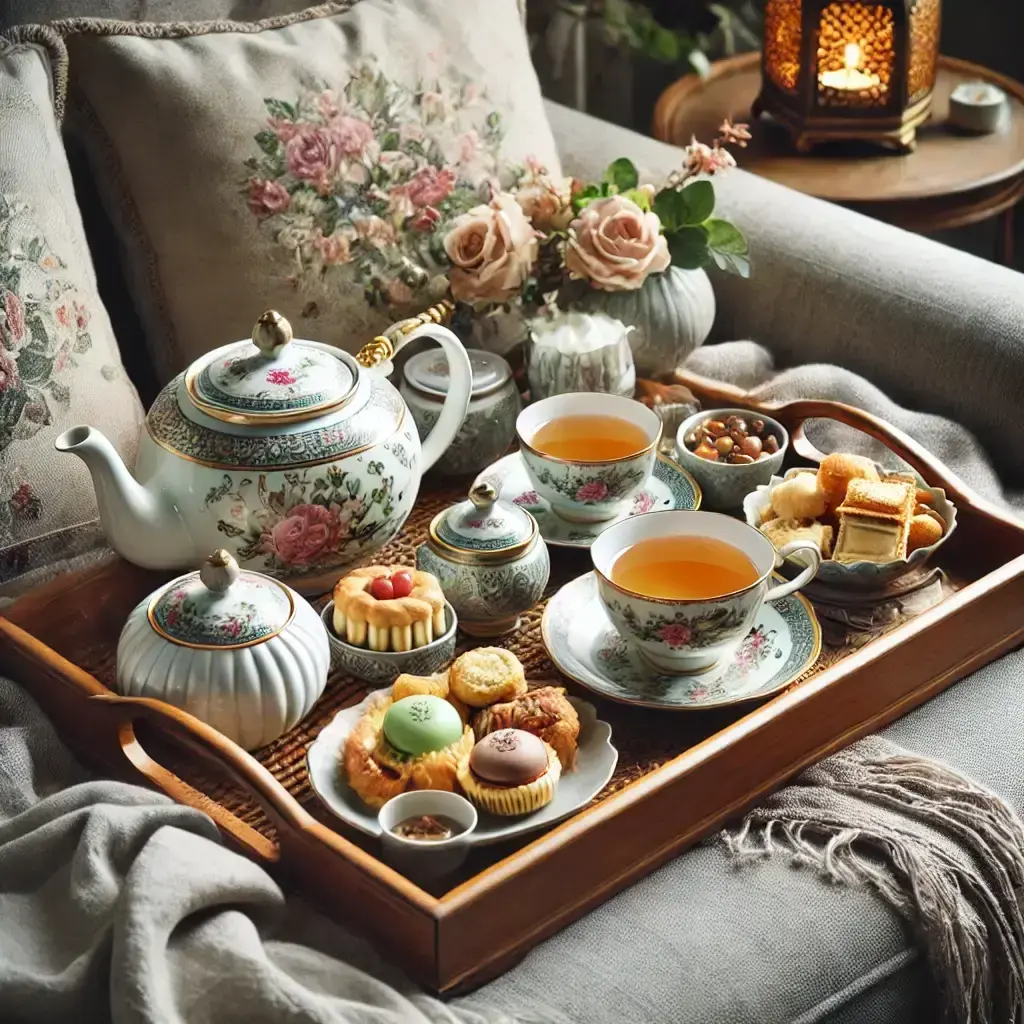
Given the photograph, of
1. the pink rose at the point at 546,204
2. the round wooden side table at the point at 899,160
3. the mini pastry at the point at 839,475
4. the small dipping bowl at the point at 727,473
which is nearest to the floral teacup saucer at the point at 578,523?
the small dipping bowl at the point at 727,473

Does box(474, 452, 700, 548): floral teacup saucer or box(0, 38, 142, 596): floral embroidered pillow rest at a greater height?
box(0, 38, 142, 596): floral embroidered pillow

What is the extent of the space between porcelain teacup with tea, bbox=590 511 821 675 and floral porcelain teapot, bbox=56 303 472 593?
183 mm

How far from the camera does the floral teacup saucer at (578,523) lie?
4.02 feet

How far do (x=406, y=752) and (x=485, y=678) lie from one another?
0.28 feet

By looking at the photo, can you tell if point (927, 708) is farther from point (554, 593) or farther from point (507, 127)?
point (507, 127)

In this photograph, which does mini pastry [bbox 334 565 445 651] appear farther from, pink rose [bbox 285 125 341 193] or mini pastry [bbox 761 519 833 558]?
pink rose [bbox 285 125 341 193]

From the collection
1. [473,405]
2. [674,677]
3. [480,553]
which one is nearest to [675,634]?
[674,677]

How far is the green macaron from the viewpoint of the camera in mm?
937

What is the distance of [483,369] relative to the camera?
4.36ft

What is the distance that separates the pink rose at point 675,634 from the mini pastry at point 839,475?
250mm

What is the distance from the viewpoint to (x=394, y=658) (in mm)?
1030

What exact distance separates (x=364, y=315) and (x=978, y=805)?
26.7 inches

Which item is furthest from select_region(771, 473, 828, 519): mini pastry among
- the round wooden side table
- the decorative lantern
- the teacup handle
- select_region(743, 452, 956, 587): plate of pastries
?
the decorative lantern

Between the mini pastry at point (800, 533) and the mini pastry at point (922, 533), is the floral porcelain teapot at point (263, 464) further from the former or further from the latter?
the mini pastry at point (922, 533)
